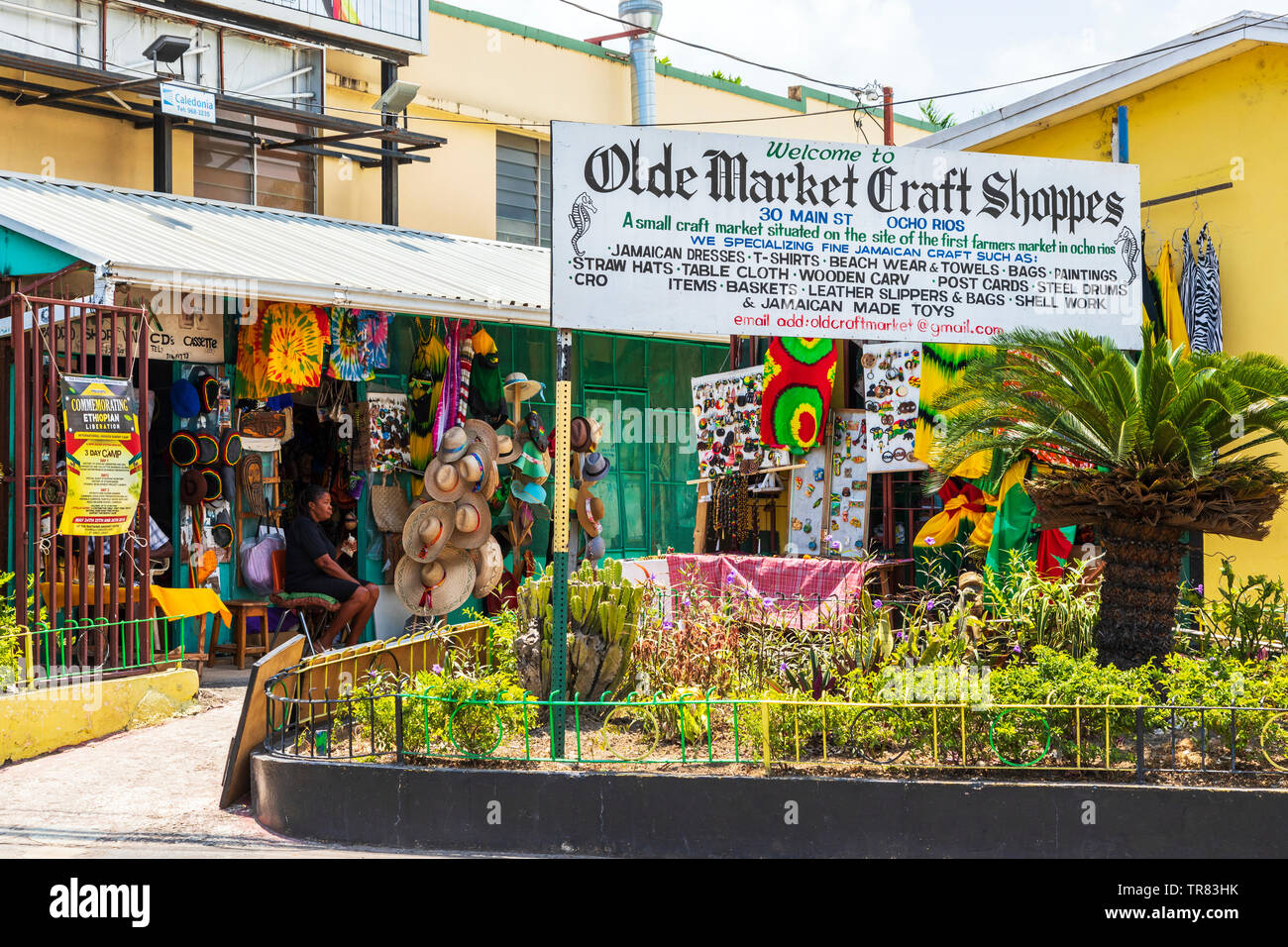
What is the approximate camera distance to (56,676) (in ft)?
28.9

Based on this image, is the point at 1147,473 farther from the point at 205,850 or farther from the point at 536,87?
the point at 536,87

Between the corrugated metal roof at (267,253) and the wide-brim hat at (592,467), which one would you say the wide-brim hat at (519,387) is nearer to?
the corrugated metal roof at (267,253)

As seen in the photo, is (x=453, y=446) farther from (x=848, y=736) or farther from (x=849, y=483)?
(x=848, y=736)

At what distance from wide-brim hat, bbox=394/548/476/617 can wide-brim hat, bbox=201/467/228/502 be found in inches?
69.0

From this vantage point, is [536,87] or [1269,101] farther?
[536,87]

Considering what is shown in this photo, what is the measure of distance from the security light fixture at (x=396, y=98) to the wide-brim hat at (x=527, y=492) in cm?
476

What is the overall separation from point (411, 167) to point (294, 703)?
11009 mm

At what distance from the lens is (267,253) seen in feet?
39.3

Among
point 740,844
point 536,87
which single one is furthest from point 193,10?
point 740,844

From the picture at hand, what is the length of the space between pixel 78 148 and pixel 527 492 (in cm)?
579

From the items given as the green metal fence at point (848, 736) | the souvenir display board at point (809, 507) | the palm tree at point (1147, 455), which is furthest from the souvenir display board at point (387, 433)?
the palm tree at point (1147, 455)

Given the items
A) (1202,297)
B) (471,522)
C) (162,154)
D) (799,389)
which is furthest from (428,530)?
(1202,297)

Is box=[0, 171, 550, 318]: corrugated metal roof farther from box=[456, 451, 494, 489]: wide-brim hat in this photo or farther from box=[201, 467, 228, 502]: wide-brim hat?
box=[201, 467, 228, 502]: wide-brim hat

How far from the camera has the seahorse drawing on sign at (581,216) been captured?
7.13 m
